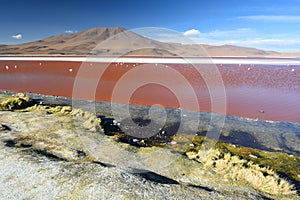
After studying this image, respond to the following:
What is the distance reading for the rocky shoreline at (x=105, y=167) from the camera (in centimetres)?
762

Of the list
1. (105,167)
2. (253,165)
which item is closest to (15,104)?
(105,167)

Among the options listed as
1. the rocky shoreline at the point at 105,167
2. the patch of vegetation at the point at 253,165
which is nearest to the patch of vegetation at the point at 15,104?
the rocky shoreline at the point at 105,167

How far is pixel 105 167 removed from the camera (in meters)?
9.00

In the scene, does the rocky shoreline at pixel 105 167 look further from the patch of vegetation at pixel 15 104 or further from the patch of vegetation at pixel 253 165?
the patch of vegetation at pixel 15 104

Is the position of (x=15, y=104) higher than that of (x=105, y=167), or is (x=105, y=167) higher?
(x=15, y=104)

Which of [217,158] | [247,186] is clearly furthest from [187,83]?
[247,186]

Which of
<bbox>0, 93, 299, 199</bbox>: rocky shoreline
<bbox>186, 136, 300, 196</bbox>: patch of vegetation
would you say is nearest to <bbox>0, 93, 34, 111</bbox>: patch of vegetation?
<bbox>0, 93, 299, 199</bbox>: rocky shoreline

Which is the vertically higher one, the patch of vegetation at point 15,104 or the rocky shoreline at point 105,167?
the patch of vegetation at point 15,104

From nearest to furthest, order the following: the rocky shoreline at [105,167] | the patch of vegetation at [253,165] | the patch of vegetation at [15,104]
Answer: the rocky shoreline at [105,167]
the patch of vegetation at [253,165]
the patch of vegetation at [15,104]

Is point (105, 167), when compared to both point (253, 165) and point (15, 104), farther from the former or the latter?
point (15, 104)

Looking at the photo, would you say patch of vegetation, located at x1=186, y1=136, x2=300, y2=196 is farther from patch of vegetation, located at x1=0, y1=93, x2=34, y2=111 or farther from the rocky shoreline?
patch of vegetation, located at x1=0, y1=93, x2=34, y2=111

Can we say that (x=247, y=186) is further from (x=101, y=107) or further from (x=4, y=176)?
(x=101, y=107)

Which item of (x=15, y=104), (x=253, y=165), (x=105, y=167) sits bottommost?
(x=253, y=165)

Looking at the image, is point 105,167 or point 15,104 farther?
point 15,104
